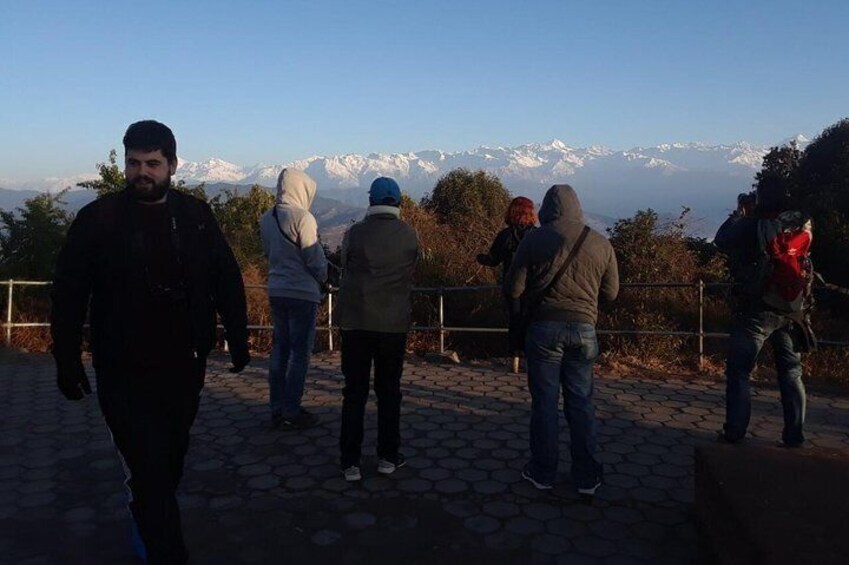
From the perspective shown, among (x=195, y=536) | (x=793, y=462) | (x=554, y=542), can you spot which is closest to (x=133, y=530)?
(x=195, y=536)

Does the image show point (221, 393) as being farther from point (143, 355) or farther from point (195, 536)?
point (143, 355)

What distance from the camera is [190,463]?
14.4 ft

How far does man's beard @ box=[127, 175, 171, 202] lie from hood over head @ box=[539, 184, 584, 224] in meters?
2.03

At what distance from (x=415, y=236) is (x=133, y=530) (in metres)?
2.15

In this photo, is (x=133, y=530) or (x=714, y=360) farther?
(x=714, y=360)

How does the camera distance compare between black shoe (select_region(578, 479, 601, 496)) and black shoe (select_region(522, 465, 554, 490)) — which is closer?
black shoe (select_region(578, 479, 601, 496))

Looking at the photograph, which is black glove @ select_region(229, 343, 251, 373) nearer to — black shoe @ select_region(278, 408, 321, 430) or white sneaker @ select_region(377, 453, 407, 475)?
white sneaker @ select_region(377, 453, 407, 475)

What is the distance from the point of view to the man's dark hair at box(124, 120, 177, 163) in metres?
2.63

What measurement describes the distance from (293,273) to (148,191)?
2.04m

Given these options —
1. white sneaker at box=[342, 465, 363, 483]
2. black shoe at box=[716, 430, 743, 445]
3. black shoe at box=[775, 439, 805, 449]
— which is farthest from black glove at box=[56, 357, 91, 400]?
black shoe at box=[775, 439, 805, 449]

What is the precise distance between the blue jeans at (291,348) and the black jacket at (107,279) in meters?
1.91

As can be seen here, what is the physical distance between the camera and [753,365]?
428 centimetres

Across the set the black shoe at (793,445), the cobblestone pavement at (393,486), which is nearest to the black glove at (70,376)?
the cobblestone pavement at (393,486)

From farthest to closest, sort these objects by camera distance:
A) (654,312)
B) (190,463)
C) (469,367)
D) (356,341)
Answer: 1. (654,312)
2. (469,367)
3. (190,463)
4. (356,341)
